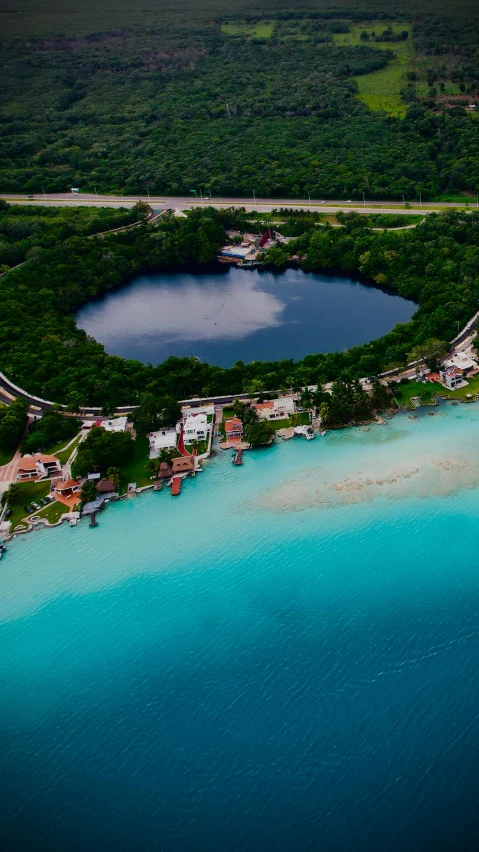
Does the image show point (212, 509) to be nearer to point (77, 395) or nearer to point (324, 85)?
point (77, 395)

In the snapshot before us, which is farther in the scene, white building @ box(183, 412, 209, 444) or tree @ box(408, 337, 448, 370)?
tree @ box(408, 337, 448, 370)

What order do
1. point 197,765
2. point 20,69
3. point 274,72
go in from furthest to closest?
point 20,69, point 274,72, point 197,765

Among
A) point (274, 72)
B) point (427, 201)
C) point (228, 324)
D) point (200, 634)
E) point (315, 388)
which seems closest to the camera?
point (200, 634)

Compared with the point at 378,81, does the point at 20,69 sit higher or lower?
higher

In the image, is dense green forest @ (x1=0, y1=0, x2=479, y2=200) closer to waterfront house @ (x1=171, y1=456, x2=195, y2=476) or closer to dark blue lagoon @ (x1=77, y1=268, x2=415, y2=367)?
dark blue lagoon @ (x1=77, y1=268, x2=415, y2=367)

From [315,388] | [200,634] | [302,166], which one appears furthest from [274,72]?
[200,634]

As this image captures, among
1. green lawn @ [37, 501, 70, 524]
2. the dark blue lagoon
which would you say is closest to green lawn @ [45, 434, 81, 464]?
green lawn @ [37, 501, 70, 524]

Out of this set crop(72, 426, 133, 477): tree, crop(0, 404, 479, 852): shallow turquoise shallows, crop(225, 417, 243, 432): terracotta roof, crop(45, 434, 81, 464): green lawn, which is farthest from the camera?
crop(225, 417, 243, 432): terracotta roof
